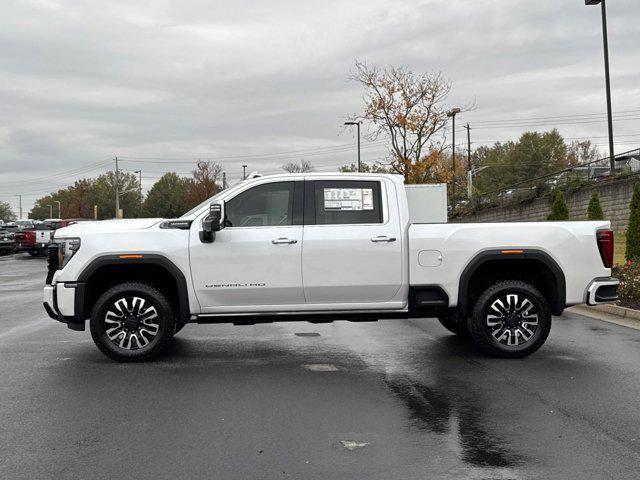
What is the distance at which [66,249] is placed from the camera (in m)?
7.93

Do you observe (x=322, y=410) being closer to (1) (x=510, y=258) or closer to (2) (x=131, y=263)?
(2) (x=131, y=263)

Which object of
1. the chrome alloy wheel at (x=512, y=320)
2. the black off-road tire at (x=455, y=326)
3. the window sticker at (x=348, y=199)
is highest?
the window sticker at (x=348, y=199)

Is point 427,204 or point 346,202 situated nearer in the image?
point 346,202

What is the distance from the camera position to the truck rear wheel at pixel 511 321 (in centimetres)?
804

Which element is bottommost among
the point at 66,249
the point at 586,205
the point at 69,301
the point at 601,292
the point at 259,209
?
the point at 601,292

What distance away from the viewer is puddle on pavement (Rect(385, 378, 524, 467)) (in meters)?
4.71

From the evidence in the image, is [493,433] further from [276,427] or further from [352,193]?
[352,193]

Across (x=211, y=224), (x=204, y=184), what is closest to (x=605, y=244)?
(x=211, y=224)

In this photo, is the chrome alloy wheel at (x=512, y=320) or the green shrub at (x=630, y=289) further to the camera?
the green shrub at (x=630, y=289)

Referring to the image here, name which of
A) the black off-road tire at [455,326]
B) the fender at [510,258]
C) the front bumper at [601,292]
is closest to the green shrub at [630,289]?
the black off-road tire at [455,326]

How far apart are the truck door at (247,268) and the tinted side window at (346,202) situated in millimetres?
397

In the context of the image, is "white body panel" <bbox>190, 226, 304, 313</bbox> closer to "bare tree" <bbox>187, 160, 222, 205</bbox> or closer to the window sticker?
the window sticker

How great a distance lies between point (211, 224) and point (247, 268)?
2.06ft

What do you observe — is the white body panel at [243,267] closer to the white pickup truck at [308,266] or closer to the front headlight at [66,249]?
the white pickup truck at [308,266]
